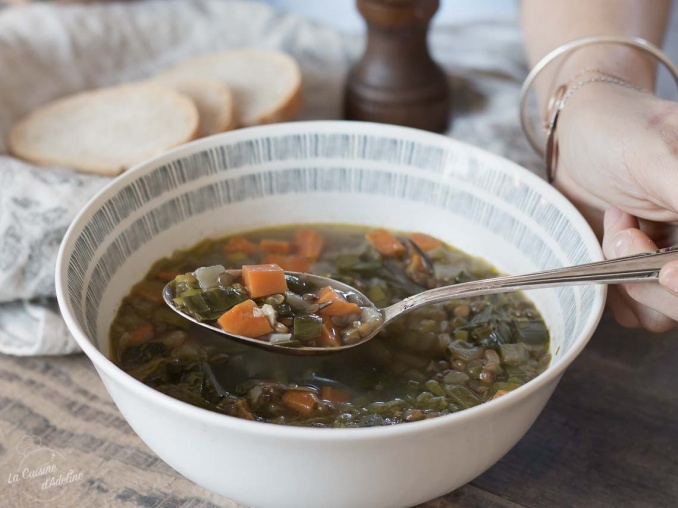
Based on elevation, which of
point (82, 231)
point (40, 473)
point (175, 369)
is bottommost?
point (40, 473)

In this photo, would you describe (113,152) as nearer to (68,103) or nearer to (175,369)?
(68,103)

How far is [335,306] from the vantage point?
171 cm

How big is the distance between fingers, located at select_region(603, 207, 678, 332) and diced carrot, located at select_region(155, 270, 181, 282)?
1.07m

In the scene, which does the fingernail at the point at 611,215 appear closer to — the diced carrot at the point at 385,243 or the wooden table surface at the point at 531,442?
the wooden table surface at the point at 531,442

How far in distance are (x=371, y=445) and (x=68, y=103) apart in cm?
216

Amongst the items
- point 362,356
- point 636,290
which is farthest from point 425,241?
point 636,290

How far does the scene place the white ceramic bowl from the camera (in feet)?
4.10

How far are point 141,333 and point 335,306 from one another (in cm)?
46

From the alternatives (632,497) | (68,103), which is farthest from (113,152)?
(632,497)

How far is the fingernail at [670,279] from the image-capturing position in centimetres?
140

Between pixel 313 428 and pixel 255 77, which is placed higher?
pixel 313 428

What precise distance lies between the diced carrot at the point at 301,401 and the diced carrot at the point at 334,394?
0.07 feet

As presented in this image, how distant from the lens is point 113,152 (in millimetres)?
2613

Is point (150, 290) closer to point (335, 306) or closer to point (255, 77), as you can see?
point (335, 306)
